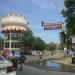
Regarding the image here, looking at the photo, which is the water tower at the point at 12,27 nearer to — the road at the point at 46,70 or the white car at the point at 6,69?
the road at the point at 46,70

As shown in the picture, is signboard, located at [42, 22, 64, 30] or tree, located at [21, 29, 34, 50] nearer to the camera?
signboard, located at [42, 22, 64, 30]

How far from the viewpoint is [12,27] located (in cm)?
8406

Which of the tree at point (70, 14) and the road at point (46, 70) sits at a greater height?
the tree at point (70, 14)

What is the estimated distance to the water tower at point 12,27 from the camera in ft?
276

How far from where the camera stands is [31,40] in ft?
310

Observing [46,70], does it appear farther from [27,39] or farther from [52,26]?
[27,39]

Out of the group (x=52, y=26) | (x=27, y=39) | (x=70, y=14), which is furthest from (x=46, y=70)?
(x=27, y=39)

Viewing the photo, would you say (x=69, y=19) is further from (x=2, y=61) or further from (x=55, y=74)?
(x=2, y=61)

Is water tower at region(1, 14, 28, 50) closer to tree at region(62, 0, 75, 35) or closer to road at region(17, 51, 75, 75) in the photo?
tree at region(62, 0, 75, 35)

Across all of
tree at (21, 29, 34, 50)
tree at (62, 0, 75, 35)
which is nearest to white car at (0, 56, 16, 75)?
tree at (62, 0, 75, 35)

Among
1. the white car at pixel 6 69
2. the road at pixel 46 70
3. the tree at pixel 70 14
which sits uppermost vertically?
the tree at pixel 70 14

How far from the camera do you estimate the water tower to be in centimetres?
8400

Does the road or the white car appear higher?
the white car

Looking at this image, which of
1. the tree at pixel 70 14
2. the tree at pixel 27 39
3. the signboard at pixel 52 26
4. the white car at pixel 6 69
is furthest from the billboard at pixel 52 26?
the white car at pixel 6 69
